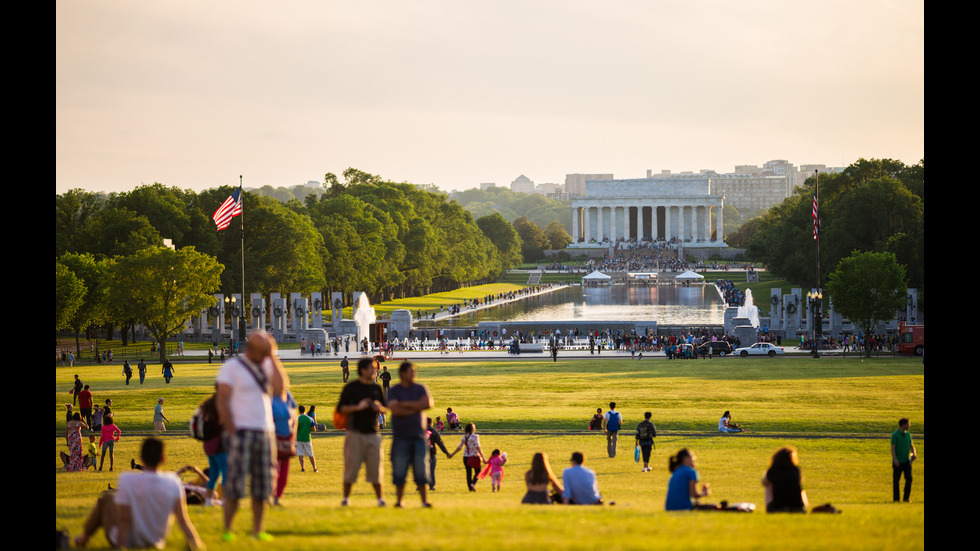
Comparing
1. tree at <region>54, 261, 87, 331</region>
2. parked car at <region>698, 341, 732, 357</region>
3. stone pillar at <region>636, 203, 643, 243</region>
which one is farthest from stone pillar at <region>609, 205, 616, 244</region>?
tree at <region>54, 261, 87, 331</region>

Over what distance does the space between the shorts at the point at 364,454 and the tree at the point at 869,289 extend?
4061 centimetres

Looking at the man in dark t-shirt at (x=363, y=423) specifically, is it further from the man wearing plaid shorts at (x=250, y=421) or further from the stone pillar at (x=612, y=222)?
the stone pillar at (x=612, y=222)

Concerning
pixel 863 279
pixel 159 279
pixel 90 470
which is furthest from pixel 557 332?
pixel 90 470

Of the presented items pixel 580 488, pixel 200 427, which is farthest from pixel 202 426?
pixel 580 488

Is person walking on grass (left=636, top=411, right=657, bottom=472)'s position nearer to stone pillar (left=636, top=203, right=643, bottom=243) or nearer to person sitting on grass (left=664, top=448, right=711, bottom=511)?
person sitting on grass (left=664, top=448, right=711, bottom=511)

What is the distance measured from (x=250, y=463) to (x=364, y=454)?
248 centimetres

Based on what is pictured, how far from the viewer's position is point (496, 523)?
34.9ft

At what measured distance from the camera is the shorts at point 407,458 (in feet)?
38.5

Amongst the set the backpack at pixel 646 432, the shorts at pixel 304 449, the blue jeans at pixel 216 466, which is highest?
the blue jeans at pixel 216 466

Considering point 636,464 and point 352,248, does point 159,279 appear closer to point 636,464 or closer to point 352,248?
point 352,248

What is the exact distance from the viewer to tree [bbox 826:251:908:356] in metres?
48.1

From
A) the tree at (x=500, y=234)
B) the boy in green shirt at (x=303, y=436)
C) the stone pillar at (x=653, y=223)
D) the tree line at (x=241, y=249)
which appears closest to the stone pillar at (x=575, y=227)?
the stone pillar at (x=653, y=223)

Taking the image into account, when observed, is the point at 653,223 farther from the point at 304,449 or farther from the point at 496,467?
the point at 496,467
